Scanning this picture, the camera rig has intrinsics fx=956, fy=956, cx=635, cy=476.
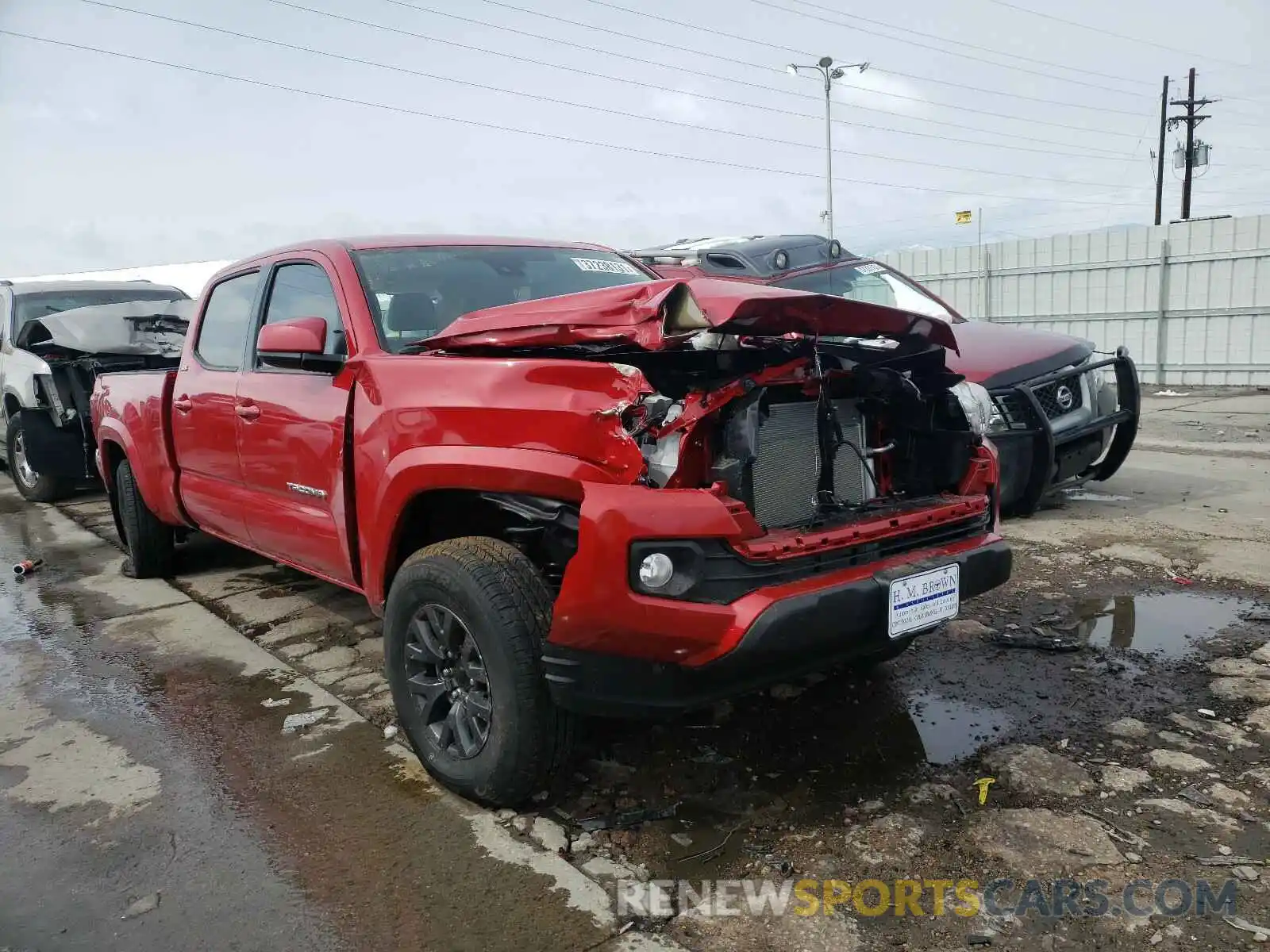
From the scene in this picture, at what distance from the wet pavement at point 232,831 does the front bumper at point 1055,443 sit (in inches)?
148

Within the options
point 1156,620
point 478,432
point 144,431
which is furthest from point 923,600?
point 144,431

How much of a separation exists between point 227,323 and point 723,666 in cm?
320

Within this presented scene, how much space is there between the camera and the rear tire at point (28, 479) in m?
8.16

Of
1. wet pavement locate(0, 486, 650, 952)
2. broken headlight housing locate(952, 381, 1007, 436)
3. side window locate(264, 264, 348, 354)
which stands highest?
side window locate(264, 264, 348, 354)

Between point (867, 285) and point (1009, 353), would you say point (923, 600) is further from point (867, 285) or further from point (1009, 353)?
point (867, 285)

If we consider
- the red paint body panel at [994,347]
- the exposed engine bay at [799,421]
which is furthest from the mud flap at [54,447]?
the exposed engine bay at [799,421]

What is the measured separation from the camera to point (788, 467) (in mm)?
2906

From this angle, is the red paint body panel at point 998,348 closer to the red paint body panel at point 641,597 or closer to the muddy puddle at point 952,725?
the muddy puddle at point 952,725

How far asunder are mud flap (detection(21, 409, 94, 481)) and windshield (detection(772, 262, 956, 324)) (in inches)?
226

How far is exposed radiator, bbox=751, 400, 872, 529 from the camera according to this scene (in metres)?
2.81

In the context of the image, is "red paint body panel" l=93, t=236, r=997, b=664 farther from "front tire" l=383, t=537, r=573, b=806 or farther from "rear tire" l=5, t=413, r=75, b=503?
"rear tire" l=5, t=413, r=75, b=503

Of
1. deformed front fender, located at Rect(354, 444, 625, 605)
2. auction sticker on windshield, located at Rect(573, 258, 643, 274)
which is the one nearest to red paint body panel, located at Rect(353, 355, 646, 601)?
deformed front fender, located at Rect(354, 444, 625, 605)

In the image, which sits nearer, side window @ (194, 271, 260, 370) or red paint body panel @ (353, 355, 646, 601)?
red paint body panel @ (353, 355, 646, 601)

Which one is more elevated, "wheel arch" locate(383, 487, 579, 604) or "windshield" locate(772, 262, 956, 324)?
"windshield" locate(772, 262, 956, 324)
